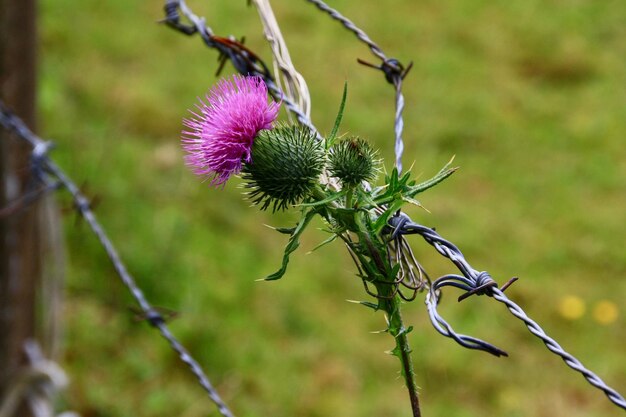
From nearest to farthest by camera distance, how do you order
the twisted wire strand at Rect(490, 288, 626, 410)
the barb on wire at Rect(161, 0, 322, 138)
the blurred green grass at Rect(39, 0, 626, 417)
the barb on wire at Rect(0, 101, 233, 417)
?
the twisted wire strand at Rect(490, 288, 626, 410)
the barb on wire at Rect(161, 0, 322, 138)
the barb on wire at Rect(0, 101, 233, 417)
the blurred green grass at Rect(39, 0, 626, 417)

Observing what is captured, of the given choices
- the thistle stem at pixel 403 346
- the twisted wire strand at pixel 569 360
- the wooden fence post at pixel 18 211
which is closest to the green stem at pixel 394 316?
the thistle stem at pixel 403 346

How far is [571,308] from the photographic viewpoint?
438 centimetres

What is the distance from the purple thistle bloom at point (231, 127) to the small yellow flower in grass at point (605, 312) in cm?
353

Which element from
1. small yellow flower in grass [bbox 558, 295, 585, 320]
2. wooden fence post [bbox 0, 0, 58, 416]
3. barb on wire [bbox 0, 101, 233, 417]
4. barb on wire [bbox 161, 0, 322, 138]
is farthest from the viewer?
small yellow flower in grass [bbox 558, 295, 585, 320]

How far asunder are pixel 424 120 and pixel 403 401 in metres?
2.54

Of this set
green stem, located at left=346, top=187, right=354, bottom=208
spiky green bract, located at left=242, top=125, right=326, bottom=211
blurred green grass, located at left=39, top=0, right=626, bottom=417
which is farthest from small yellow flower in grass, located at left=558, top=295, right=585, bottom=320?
green stem, located at left=346, top=187, right=354, bottom=208

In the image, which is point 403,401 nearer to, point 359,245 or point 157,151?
point 157,151

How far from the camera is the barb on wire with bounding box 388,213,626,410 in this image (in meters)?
1.05

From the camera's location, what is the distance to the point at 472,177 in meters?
5.39

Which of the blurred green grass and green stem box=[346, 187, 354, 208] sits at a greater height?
the blurred green grass

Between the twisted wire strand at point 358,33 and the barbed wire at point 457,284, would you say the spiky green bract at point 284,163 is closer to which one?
the barbed wire at point 457,284

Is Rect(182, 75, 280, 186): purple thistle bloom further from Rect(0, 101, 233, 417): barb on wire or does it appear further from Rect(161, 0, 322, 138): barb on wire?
Rect(0, 101, 233, 417): barb on wire

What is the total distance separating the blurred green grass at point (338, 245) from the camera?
360 centimetres

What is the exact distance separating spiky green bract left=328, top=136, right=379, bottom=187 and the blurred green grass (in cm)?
221
